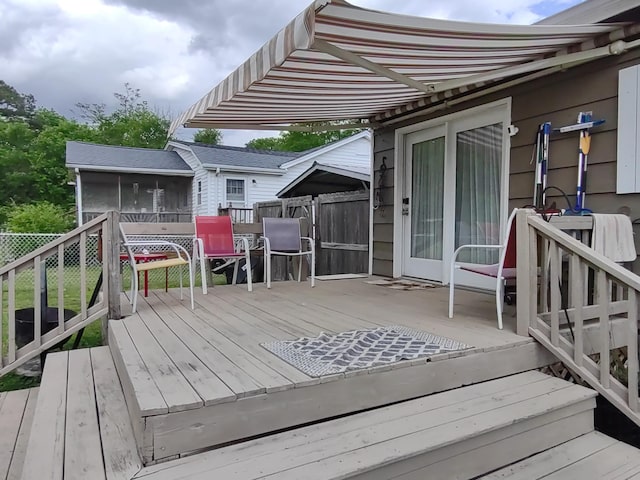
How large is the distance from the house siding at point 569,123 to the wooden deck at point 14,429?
13.2ft

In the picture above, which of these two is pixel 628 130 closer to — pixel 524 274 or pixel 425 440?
pixel 524 274

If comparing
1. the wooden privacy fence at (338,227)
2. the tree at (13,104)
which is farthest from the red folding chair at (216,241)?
the tree at (13,104)

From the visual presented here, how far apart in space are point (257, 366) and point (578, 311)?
176 centimetres

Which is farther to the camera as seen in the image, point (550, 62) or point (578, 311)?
point (550, 62)

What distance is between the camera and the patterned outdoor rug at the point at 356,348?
204 cm

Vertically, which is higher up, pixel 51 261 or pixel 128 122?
pixel 128 122

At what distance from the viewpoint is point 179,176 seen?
617 inches

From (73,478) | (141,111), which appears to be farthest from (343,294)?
(141,111)

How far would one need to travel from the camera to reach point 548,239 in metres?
2.52

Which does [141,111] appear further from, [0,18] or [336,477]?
[336,477]

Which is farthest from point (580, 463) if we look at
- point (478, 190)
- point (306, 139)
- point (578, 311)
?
point (306, 139)

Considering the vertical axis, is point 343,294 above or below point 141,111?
below

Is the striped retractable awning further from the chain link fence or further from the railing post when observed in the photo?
the chain link fence

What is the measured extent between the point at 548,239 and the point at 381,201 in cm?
319
